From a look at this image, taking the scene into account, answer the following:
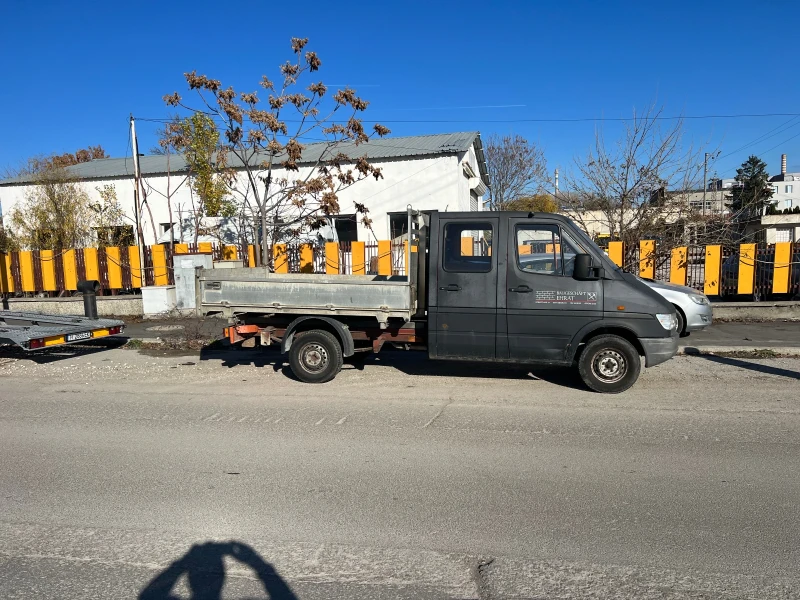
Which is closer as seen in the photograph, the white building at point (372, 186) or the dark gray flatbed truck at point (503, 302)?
the dark gray flatbed truck at point (503, 302)

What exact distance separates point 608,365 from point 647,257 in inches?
323

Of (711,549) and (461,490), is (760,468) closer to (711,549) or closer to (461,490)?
(711,549)

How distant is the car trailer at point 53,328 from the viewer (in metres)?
8.98

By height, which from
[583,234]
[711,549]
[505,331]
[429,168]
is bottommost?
[711,549]

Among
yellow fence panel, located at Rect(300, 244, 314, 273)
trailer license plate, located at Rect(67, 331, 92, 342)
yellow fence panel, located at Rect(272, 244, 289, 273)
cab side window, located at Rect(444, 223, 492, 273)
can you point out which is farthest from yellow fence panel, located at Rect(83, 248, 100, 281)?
cab side window, located at Rect(444, 223, 492, 273)

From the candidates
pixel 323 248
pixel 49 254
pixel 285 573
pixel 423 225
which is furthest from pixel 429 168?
pixel 285 573

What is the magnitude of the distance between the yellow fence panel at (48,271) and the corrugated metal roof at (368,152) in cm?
702

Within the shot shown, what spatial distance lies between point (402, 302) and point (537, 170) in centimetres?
2979

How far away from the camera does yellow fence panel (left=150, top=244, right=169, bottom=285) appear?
16.6 m

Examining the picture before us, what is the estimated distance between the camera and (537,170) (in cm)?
3481

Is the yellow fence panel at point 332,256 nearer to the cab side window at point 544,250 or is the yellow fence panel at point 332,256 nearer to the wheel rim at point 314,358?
the wheel rim at point 314,358

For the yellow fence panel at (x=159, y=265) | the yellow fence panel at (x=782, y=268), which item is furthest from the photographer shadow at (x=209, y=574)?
the yellow fence panel at (x=159, y=265)

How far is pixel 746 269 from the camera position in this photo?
1370 centimetres

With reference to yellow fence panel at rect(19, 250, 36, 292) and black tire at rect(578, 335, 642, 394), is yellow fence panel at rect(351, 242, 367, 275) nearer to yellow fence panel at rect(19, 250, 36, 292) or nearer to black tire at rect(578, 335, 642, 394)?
black tire at rect(578, 335, 642, 394)
